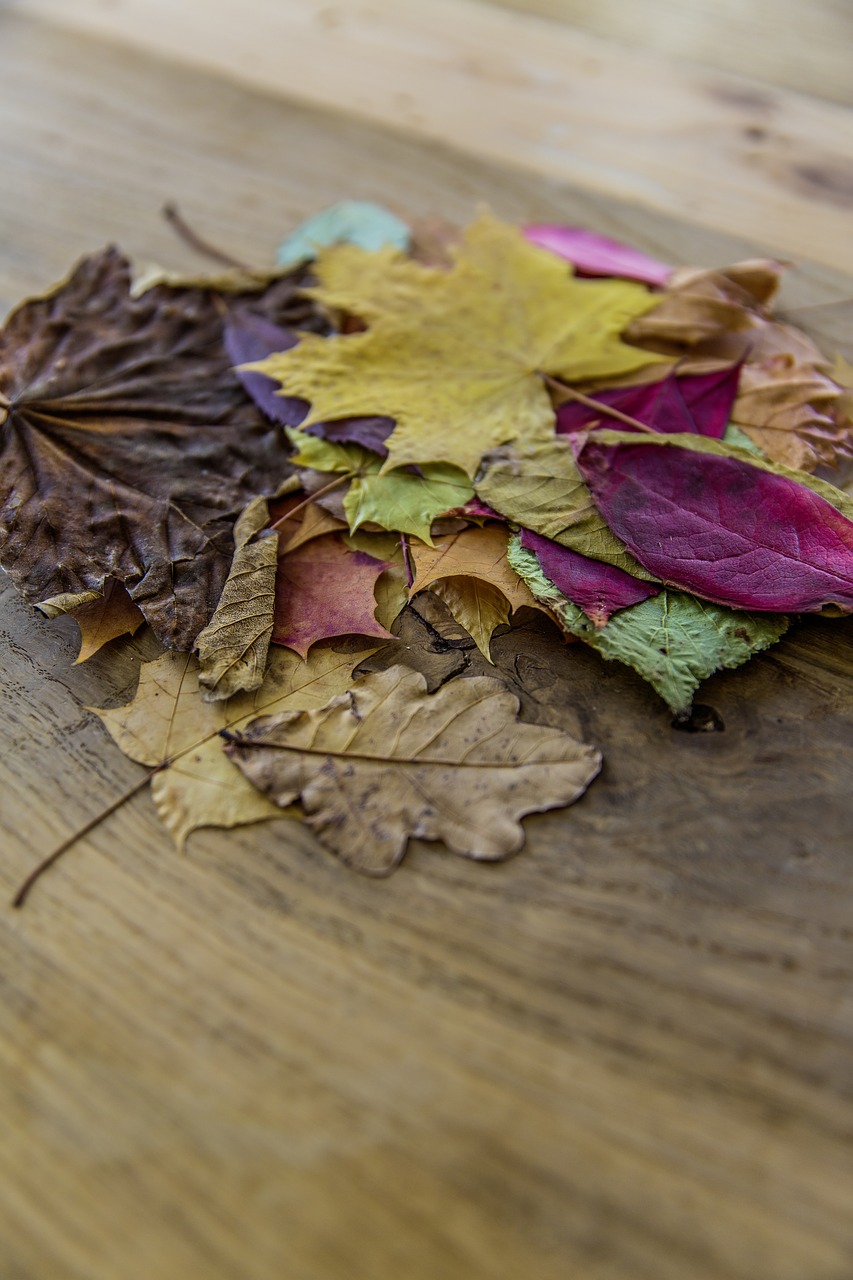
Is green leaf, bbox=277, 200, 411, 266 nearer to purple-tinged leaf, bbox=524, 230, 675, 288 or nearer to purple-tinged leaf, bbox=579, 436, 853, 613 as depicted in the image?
purple-tinged leaf, bbox=524, 230, 675, 288

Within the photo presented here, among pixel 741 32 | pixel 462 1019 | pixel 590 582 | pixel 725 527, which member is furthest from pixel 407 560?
pixel 741 32

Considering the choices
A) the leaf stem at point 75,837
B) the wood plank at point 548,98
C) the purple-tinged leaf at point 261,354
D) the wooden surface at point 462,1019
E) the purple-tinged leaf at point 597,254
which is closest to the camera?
the wooden surface at point 462,1019

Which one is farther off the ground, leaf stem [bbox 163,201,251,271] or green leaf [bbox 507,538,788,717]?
leaf stem [bbox 163,201,251,271]

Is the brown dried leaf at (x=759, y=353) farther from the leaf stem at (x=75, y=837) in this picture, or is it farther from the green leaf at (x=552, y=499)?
the leaf stem at (x=75, y=837)

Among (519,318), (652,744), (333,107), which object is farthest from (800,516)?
(333,107)

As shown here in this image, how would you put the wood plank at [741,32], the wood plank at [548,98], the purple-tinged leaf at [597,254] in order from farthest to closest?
the wood plank at [741,32] < the wood plank at [548,98] < the purple-tinged leaf at [597,254]

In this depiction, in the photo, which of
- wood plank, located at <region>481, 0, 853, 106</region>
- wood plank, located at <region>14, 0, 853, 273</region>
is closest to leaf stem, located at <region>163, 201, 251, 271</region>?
wood plank, located at <region>14, 0, 853, 273</region>

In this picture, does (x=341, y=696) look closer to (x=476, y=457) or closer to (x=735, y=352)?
(x=476, y=457)

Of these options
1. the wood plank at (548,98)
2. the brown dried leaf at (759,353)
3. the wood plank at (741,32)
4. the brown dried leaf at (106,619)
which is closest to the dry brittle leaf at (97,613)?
the brown dried leaf at (106,619)
